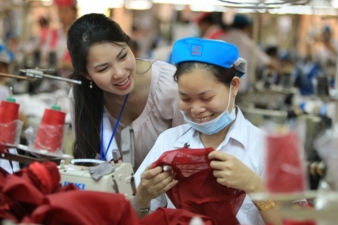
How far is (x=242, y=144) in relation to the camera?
71.3 inches

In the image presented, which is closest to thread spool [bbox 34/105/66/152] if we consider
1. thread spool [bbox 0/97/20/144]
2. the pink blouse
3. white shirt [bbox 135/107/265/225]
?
thread spool [bbox 0/97/20/144]

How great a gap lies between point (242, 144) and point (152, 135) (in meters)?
0.61

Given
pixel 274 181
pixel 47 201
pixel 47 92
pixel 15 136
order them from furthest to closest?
pixel 47 92 < pixel 15 136 < pixel 47 201 < pixel 274 181

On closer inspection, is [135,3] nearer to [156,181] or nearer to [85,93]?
[85,93]

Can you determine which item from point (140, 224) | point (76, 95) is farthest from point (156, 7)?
point (140, 224)

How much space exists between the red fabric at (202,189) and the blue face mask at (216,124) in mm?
220

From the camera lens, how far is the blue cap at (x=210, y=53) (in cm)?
173

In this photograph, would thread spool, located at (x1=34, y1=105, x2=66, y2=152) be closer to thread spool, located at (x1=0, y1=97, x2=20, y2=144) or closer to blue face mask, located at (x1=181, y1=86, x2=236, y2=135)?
thread spool, located at (x1=0, y1=97, x2=20, y2=144)

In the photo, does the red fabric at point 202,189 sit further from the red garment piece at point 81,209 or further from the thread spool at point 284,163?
the thread spool at point 284,163

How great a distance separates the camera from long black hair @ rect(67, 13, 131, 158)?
6.81 feet

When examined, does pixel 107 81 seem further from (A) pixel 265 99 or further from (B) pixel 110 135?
(A) pixel 265 99

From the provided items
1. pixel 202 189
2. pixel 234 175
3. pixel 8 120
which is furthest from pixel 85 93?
pixel 234 175

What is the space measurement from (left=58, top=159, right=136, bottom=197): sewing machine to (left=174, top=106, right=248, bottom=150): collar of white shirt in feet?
0.83

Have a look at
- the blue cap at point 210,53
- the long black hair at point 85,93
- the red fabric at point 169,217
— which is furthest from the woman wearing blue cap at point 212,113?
the long black hair at point 85,93
